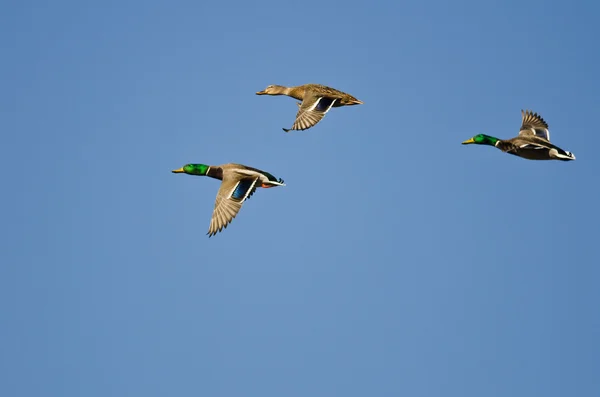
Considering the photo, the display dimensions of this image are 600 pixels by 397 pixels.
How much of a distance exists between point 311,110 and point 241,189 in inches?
146

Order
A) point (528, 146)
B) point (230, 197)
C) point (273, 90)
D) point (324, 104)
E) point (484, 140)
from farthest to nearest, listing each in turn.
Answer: point (273, 90), point (324, 104), point (484, 140), point (528, 146), point (230, 197)

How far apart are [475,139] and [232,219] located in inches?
289

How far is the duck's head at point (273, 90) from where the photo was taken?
35094 mm

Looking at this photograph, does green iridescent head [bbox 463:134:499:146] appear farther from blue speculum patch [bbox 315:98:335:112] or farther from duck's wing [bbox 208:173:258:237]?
duck's wing [bbox 208:173:258:237]

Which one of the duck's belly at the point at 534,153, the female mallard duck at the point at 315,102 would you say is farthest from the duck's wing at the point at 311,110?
the duck's belly at the point at 534,153

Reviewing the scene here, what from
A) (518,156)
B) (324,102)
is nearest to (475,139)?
(518,156)

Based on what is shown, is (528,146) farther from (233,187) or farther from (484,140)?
(233,187)

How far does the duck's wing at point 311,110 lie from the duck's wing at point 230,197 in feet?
6.36

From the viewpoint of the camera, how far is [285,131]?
91.3 ft

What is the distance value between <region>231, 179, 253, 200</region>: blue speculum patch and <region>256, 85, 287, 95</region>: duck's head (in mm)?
8129

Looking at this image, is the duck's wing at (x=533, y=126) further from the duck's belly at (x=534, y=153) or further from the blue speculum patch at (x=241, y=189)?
the blue speculum patch at (x=241, y=189)

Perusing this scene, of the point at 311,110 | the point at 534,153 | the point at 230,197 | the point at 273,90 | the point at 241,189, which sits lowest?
the point at 230,197

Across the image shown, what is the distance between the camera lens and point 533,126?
30.8 metres

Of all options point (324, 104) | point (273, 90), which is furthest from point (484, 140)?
point (273, 90)
